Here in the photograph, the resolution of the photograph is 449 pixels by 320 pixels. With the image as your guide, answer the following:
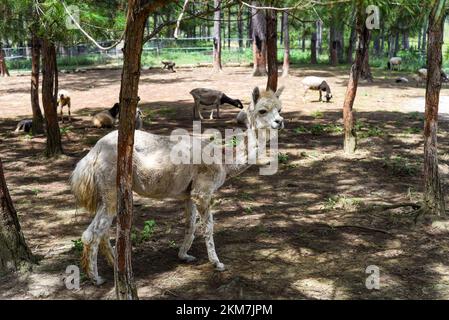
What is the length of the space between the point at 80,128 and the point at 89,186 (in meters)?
10.2

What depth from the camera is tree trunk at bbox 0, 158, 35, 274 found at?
5766 mm

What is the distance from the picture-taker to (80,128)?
15.2m

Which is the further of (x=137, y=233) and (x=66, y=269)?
(x=137, y=233)

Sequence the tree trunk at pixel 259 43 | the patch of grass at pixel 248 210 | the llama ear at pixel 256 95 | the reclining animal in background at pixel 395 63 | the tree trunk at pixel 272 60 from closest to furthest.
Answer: the llama ear at pixel 256 95, the patch of grass at pixel 248 210, the tree trunk at pixel 272 60, the tree trunk at pixel 259 43, the reclining animal in background at pixel 395 63

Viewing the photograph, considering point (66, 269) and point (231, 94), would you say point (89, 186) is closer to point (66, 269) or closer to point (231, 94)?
point (66, 269)

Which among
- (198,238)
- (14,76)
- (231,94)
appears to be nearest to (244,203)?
(198,238)

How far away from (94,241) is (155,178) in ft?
3.04

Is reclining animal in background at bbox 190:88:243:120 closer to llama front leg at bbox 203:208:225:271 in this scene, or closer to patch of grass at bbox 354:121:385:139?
patch of grass at bbox 354:121:385:139

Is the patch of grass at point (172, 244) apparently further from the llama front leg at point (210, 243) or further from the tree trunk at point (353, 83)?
the tree trunk at point (353, 83)

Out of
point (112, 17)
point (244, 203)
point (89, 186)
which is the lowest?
point (244, 203)

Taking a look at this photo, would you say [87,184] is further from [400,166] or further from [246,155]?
[400,166]

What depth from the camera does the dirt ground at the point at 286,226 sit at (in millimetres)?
5512

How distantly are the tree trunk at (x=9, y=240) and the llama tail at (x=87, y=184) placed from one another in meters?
0.85

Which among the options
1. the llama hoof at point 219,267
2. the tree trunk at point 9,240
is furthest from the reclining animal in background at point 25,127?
the llama hoof at point 219,267
